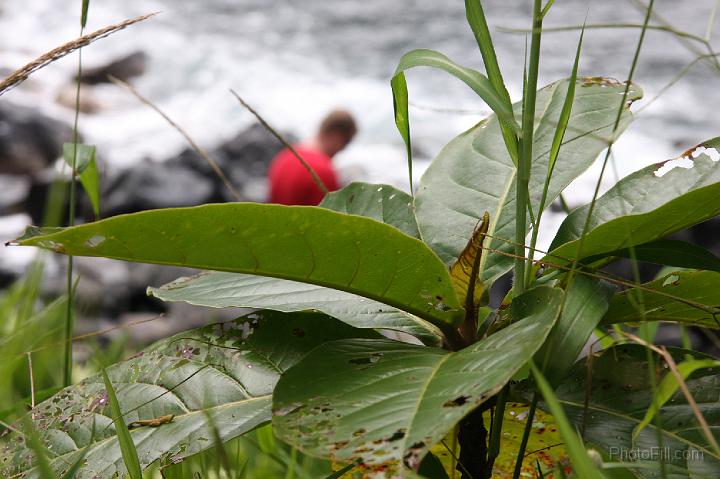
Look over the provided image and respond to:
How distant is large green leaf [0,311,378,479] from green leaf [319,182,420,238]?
0.45ft

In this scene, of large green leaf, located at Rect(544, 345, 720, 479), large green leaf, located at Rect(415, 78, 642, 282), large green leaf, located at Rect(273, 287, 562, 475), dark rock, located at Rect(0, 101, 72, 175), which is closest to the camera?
large green leaf, located at Rect(273, 287, 562, 475)

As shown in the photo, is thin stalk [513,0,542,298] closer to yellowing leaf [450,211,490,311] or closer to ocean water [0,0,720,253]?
yellowing leaf [450,211,490,311]

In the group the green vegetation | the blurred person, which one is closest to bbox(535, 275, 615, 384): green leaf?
the green vegetation

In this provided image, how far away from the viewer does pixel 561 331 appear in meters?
0.55

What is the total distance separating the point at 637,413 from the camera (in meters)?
0.61

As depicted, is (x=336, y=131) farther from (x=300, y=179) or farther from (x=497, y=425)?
(x=497, y=425)

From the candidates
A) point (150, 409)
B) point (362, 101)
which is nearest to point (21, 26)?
point (362, 101)

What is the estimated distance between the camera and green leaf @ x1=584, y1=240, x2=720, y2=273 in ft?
2.05

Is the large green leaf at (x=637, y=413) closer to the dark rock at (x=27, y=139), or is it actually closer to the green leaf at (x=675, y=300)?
the green leaf at (x=675, y=300)

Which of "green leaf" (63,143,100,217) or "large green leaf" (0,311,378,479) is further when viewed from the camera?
"green leaf" (63,143,100,217)

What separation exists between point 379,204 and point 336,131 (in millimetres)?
5070

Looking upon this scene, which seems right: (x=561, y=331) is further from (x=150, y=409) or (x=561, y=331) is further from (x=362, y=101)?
(x=362, y=101)

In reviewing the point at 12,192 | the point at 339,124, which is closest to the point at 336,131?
the point at 339,124

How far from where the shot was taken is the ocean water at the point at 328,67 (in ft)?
26.7
